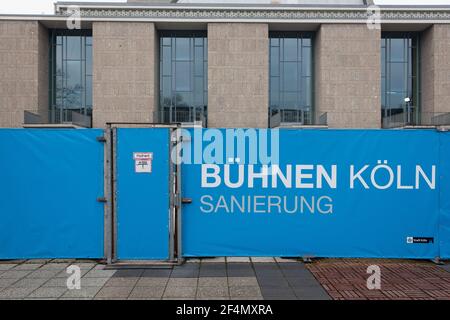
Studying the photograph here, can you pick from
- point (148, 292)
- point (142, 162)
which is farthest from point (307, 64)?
point (148, 292)

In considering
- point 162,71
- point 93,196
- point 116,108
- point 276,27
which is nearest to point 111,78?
point 116,108

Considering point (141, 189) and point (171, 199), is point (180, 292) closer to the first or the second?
point (171, 199)

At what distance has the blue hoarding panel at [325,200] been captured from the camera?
700cm

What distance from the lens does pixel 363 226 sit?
7020 millimetres

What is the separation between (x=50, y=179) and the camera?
694 centimetres

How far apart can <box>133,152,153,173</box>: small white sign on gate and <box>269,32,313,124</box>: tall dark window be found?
90.4 feet

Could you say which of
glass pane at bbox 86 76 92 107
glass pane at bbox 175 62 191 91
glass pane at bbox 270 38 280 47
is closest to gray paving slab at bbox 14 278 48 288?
glass pane at bbox 175 62 191 91

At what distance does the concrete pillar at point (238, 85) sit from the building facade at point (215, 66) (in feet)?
0.28

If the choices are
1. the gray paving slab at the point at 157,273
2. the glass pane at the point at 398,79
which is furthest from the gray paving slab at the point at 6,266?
the glass pane at the point at 398,79

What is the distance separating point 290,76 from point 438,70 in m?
12.7

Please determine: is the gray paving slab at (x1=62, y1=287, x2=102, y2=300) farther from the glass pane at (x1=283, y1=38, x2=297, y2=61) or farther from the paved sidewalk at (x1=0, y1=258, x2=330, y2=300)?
the glass pane at (x1=283, y1=38, x2=297, y2=61)

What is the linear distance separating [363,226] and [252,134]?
275cm

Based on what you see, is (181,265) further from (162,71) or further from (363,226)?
(162,71)

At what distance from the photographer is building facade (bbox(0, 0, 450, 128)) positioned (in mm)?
31328
